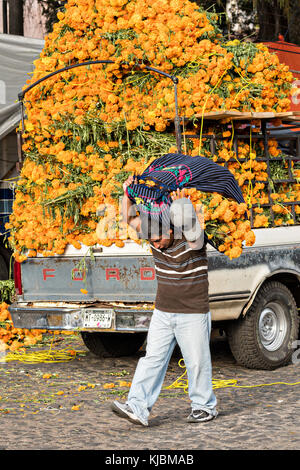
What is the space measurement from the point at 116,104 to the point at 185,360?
3193mm

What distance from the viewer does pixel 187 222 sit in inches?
217

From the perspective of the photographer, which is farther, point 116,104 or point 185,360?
point 116,104

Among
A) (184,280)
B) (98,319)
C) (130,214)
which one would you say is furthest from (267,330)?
(130,214)

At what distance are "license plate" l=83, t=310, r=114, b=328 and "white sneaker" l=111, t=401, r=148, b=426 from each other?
5.01 feet

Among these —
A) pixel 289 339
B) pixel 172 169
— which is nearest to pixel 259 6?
pixel 289 339

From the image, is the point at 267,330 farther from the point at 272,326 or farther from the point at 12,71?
the point at 12,71

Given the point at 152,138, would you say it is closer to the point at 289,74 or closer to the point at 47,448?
the point at 289,74

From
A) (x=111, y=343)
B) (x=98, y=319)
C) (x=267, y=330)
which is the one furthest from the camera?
(x=111, y=343)

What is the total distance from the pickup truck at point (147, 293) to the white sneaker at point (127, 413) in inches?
52.3

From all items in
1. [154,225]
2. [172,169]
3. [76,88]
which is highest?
[76,88]

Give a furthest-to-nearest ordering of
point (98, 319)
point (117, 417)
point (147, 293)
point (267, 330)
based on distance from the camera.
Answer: point (267, 330)
point (98, 319)
point (147, 293)
point (117, 417)

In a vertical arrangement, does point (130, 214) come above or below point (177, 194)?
below

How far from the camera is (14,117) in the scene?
11547 mm

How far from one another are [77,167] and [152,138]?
792mm
